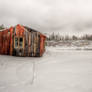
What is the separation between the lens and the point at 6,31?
8.94 metres

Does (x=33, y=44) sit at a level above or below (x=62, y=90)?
above

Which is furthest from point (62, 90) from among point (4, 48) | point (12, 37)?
point (4, 48)

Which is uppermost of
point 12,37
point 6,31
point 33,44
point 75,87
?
point 6,31

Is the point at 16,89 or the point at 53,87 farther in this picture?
the point at 53,87

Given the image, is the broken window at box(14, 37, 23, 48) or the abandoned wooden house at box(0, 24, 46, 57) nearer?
the abandoned wooden house at box(0, 24, 46, 57)

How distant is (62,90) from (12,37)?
8008 millimetres

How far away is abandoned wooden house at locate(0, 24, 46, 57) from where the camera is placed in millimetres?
8477

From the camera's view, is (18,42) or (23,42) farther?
(18,42)

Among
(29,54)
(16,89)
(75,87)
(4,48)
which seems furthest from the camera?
(4,48)

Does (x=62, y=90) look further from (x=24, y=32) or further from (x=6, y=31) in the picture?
(x=6, y=31)

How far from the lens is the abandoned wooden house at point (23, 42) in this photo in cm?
848

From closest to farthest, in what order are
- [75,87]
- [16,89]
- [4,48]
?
[16,89] < [75,87] < [4,48]

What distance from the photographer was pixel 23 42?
848cm

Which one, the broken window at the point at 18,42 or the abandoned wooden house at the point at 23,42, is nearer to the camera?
the abandoned wooden house at the point at 23,42
